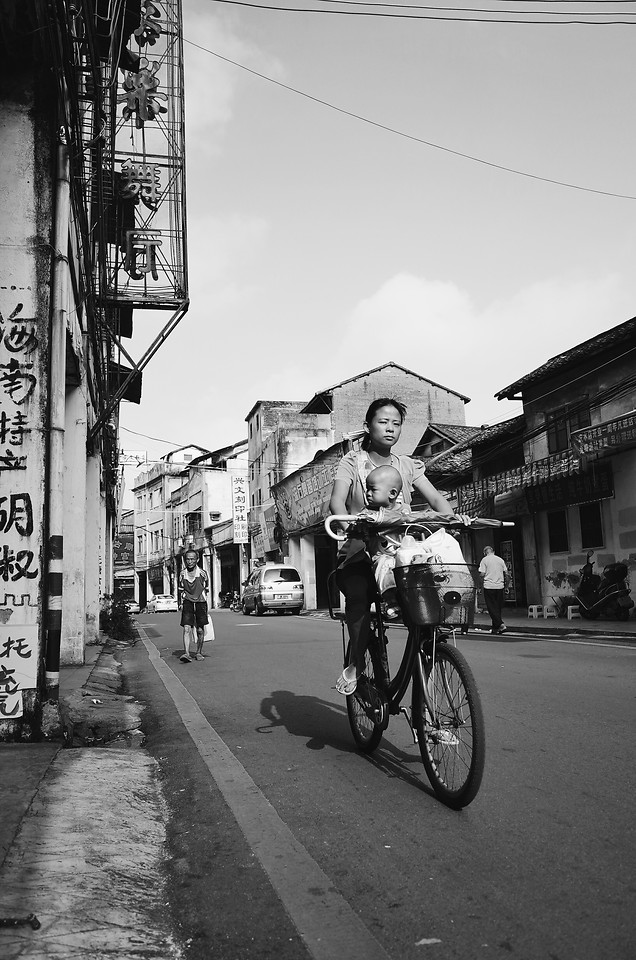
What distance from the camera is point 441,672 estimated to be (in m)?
3.61

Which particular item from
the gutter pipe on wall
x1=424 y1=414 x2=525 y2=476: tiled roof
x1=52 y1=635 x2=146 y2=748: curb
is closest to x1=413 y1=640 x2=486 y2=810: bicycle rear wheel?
x1=52 y1=635 x2=146 y2=748: curb

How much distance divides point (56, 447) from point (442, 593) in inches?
135

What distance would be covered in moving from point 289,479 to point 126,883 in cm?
3585

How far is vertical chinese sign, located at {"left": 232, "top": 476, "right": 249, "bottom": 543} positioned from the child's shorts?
34172mm

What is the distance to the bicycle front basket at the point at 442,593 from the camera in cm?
348

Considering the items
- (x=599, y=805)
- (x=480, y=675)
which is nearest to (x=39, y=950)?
(x=599, y=805)

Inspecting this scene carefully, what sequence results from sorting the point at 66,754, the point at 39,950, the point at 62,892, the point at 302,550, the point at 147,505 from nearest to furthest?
1. the point at 39,950
2. the point at 62,892
3. the point at 66,754
4. the point at 302,550
5. the point at 147,505

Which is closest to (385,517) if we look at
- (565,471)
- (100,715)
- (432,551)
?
(432,551)

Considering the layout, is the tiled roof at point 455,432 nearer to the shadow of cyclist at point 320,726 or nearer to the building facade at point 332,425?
the building facade at point 332,425

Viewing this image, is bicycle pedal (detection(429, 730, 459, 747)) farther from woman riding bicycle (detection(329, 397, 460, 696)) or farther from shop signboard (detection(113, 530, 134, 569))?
shop signboard (detection(113, 530, 134, 569))

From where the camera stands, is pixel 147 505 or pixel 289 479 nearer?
pixel 289 479

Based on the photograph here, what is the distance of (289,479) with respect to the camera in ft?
127

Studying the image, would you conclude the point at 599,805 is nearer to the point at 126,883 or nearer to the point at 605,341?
the point at 126,883

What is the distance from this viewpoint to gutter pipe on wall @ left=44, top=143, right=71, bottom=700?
17.8ft
